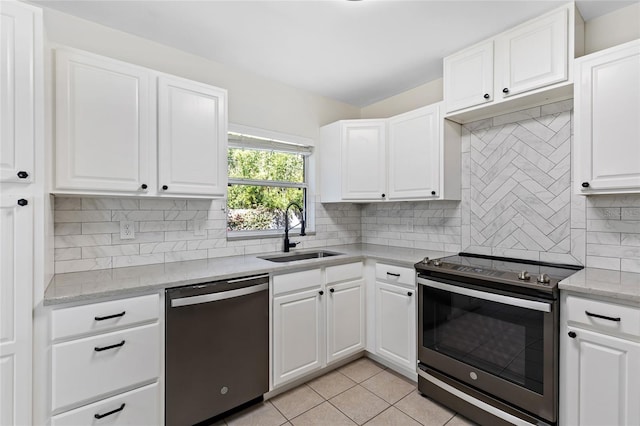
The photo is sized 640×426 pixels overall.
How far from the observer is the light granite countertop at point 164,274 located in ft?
4.93

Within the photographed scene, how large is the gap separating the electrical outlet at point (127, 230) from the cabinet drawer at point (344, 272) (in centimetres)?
145

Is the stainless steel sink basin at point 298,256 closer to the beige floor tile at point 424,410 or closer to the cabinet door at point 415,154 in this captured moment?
the cabinet door at point 415,154

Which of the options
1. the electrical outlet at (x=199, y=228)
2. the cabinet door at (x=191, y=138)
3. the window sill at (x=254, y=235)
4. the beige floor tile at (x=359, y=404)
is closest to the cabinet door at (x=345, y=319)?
the beige floor tile at (x=359, y=404)

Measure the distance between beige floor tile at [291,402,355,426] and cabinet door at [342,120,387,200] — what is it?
1.77 metres

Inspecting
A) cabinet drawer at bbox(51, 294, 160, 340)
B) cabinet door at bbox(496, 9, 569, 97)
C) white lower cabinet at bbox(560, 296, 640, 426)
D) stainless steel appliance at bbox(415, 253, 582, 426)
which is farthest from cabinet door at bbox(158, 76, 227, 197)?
white lower cabinet at bbox(560, 296, 640, 426)

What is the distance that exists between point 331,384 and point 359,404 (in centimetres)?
31

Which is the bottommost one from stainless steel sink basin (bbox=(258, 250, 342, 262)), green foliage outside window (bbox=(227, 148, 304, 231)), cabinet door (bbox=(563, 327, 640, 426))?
cabinet door (bbox=(563, 327, 640, 426))

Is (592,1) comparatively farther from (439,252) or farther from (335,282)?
(335,282)

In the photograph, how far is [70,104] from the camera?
1.66 meters

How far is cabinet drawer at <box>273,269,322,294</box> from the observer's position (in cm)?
216

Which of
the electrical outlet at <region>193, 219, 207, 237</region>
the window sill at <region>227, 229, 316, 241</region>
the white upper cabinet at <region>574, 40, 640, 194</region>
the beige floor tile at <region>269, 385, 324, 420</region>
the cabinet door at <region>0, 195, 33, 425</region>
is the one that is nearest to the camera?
the cabinet door at <region>0, 195, 33, 425</region>

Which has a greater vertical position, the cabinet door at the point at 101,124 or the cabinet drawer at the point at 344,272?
the cabinet door at the point at 101,124

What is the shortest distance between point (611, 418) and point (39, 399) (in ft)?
8.79

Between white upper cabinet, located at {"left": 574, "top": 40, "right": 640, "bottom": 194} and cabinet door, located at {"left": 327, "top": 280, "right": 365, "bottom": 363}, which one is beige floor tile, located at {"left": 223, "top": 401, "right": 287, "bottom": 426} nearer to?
cabinet door, located at {"left": 327, "top": 280, "right": 365, "bottom": 363}
